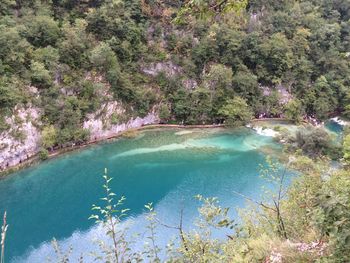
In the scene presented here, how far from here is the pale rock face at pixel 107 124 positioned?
72.2ft

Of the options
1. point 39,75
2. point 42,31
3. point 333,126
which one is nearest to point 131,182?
point 39,75

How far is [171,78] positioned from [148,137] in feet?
16.1

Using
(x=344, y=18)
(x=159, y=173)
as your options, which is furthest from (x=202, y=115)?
(x=344, y=18)

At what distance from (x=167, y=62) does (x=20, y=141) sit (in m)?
11.2

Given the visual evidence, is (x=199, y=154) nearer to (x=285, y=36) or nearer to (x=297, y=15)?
(x=285, y=36)

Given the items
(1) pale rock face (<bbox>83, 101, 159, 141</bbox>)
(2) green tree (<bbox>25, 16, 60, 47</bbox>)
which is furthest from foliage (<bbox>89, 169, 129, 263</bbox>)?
(2) green tree (<bbox>25, 16, 60, 47</bbox>)

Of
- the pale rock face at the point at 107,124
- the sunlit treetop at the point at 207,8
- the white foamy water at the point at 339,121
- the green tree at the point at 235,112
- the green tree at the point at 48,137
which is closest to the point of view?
the sunlit treetop at the point at 207,8

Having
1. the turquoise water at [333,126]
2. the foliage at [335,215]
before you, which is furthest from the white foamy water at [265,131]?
the foliage at [335,215]

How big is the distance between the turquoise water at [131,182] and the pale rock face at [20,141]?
3.52 ft

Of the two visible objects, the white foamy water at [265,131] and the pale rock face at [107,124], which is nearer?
the pale rock face at [107,124]

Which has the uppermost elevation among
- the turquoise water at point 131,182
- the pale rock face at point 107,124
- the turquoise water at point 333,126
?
the pale rock face at point 107,124

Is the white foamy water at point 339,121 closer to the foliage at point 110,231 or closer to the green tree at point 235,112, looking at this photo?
the green tree at point 235,112

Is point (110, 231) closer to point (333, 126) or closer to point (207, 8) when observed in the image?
point (207, 8)

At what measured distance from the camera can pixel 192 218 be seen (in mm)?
14461
